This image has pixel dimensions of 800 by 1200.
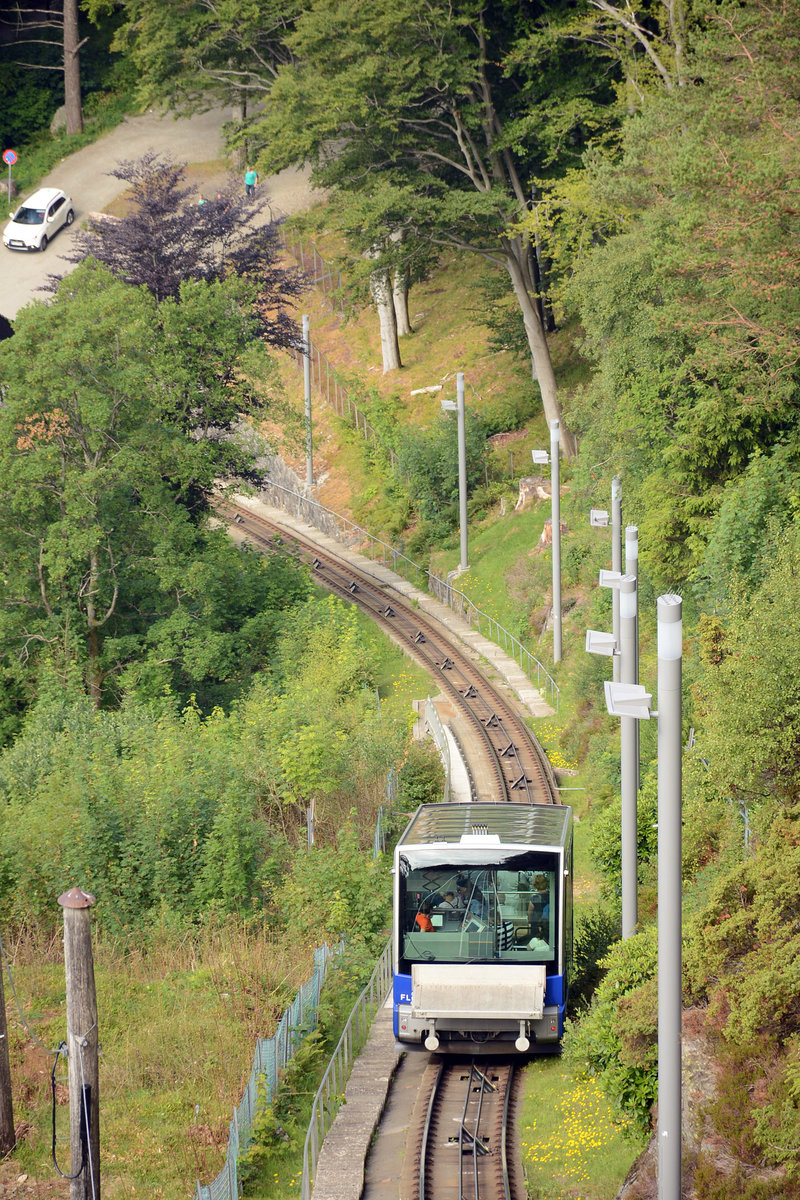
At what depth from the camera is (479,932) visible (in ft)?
58.5

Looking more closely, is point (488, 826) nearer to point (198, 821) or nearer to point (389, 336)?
point (198, 821)

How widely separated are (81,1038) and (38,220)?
64.6 metres

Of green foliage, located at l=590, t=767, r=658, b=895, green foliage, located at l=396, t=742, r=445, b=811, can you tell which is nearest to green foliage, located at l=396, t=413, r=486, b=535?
green foliage, located at l=396, t=742, r=445, b=811

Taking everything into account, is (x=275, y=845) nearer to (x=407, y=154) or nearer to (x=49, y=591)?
(x=49, y=591)

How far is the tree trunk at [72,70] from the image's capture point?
76.8 m

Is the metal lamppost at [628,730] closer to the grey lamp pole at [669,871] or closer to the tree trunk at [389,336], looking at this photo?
the grey lamp pole at [669,871]

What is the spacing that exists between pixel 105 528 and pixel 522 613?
13.1 meters

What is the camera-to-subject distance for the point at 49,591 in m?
39.4

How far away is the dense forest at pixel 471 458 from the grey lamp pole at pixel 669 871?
1.28 meters

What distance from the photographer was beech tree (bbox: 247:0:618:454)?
44.8 m

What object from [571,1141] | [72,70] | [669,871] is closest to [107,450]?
[571,1141]

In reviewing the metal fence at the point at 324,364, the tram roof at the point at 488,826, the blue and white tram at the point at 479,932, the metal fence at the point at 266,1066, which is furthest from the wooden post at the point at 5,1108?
the metal fence at the point at 324,364

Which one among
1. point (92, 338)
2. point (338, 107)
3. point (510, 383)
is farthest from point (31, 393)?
point (510, 383)

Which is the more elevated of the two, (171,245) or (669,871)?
(171,245)
